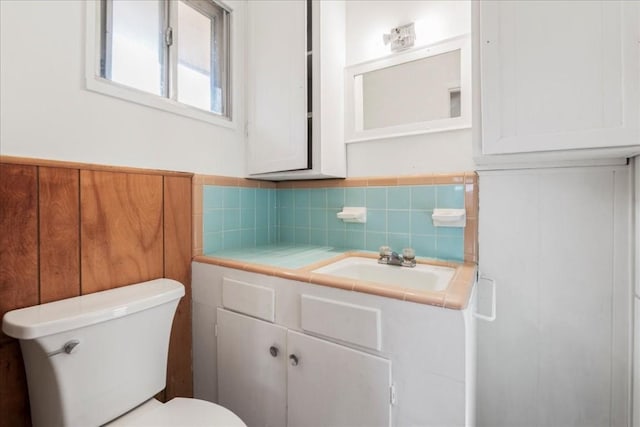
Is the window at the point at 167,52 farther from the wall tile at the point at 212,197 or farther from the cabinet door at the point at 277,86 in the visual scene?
the wall tile at the point at 212,197

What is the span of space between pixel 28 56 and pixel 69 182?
0.43 metres

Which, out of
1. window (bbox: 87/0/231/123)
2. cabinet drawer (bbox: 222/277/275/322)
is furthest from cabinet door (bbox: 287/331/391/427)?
window (bbox: 87/0/231/123)

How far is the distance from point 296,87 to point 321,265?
93 centimetres

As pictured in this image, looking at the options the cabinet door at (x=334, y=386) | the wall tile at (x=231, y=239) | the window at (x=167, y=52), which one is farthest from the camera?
the wall tile at (x=231, y=239)

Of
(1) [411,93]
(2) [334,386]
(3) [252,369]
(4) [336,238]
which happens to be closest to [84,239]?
(3) [252,369]

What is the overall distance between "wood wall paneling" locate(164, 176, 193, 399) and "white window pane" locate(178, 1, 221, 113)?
0.47 meters

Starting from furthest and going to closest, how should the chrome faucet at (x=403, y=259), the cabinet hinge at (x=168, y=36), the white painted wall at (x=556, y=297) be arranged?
the cabinet hinge at (x=168, y=36) → the chrome faucet at (x=403, y=259) → the white painted wall at (x=556, y=297)

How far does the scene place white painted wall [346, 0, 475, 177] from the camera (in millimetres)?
1361

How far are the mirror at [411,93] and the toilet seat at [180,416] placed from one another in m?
1.40

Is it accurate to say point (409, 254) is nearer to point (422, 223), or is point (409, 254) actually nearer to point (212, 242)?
point (422, 223)

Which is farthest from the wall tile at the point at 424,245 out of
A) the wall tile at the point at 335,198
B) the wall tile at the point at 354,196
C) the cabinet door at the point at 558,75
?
the cabinet door at the point at 558,75

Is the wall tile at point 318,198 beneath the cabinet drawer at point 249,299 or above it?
above

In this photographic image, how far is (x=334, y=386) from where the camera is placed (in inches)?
39.3

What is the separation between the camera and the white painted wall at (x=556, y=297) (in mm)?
1077
